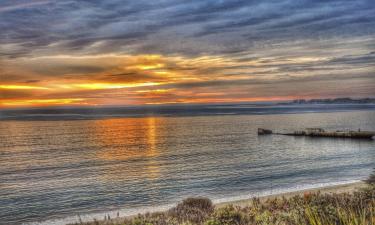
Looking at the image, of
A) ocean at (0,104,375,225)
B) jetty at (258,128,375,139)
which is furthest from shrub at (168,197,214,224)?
jetty at (258,128,375,139)

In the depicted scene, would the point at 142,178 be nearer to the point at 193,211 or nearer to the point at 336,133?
the point at 193,211

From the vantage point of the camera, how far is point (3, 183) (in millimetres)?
39156

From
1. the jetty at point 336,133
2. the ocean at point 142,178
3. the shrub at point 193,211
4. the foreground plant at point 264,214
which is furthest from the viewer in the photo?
the jetty at point 336,133

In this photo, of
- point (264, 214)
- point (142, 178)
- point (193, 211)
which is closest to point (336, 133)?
point (142, 178)

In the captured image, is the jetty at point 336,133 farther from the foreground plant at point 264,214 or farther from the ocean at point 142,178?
the foreground plant at point 264,214

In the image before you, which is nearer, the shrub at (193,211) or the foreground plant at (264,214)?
the foreground plant at (264,214)

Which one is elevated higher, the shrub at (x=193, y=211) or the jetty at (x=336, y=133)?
the shrub at (x=193, y=211)

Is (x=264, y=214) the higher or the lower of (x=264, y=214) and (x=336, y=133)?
the higher

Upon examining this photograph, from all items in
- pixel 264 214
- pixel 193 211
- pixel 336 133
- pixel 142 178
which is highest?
pixel 264 214

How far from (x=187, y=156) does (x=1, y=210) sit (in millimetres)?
32188

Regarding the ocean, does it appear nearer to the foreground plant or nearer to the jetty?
the foreground plant

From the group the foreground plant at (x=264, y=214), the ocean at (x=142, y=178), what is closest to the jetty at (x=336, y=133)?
the ocean at (x=142, y=178)

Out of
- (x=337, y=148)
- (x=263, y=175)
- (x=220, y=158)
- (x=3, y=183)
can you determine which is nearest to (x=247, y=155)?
(x=220, y=158)

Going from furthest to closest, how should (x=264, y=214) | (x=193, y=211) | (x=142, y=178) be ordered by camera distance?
(x=142, y=178)
(x=193, y=211)
(x=264, y=214)
